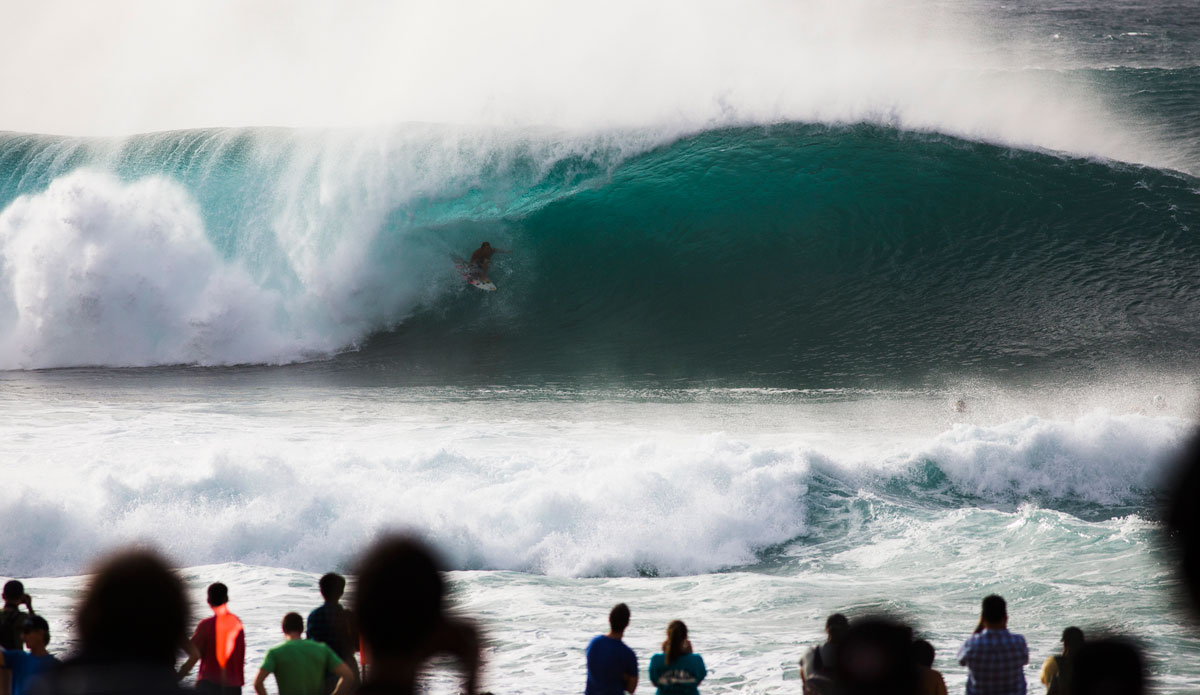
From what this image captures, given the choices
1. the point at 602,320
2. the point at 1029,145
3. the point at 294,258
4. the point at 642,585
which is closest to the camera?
the point at 642,585

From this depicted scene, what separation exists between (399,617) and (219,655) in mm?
2329

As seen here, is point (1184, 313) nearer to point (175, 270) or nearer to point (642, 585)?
point (642, 585)

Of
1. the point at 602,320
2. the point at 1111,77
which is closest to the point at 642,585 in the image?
the point at 602,320

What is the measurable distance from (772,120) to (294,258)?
9.17 m

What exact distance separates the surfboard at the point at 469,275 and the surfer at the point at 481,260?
3cm

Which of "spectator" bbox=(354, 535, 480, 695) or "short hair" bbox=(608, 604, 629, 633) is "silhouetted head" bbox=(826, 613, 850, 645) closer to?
"short hair" bbox=(608, 604, 629, 633)

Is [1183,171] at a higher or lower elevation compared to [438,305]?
higher

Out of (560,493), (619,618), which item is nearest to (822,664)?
(619,618)

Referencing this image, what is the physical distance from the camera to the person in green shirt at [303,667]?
3.74 meters

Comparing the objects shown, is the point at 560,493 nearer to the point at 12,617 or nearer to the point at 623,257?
the point at 12,617

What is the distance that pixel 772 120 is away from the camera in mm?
19859

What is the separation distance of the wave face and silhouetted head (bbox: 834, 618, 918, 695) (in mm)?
12395

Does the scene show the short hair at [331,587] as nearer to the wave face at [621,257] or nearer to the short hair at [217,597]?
the short hair at [217,597]

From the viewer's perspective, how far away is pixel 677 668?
3.98 meters
